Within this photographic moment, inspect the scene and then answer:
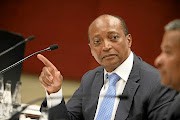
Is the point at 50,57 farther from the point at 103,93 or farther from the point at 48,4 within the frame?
the point at 103,93

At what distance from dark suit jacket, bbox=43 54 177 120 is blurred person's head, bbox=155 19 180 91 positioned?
0.50 m

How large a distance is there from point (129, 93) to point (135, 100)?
0.06 m

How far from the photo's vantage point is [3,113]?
1.77 metres

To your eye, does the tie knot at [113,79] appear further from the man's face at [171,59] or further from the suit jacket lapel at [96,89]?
the man's face at [171,59]

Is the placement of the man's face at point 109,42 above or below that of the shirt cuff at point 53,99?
above

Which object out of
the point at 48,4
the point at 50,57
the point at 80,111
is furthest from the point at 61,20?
the point at 80,111

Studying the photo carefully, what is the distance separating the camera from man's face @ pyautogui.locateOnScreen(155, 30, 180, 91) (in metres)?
1.12

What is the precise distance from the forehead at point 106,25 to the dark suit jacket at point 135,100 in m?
0.29

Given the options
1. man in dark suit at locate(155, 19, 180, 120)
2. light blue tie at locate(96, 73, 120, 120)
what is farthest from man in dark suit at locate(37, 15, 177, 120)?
man in dark suit at locate(155, 19, 180, 120)

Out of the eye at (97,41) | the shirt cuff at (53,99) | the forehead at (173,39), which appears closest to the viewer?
the forehead at (173,39)

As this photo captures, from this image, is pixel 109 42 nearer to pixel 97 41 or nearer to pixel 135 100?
pixel 97 41

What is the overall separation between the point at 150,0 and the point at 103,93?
11.8 ft

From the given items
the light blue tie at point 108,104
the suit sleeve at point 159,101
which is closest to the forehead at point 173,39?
the suit sleeve at point 159,101

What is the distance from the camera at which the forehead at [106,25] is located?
1.93 m
